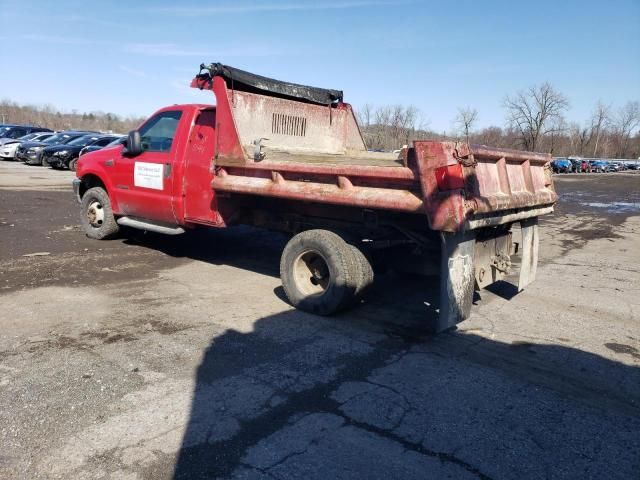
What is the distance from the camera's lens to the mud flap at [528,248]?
5.82m

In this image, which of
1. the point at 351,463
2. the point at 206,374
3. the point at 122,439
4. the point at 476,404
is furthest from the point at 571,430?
the point at 122,439

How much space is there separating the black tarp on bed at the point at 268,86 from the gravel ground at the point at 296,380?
2.47m

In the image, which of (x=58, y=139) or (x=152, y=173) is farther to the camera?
(x=58, y=139)

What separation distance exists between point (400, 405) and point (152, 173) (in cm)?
496

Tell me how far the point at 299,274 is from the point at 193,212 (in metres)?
1.85

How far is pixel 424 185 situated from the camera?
429cm

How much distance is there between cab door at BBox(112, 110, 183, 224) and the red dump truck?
0.02m

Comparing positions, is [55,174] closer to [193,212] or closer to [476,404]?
[193,212]

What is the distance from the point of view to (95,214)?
8.50 meters

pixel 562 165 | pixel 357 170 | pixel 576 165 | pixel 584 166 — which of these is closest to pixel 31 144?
pixel 357 170

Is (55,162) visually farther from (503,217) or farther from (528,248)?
(503,217)

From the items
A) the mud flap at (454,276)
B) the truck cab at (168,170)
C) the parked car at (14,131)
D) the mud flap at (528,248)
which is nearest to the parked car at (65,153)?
the parked car at (14,131)

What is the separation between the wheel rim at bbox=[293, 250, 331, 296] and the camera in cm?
552

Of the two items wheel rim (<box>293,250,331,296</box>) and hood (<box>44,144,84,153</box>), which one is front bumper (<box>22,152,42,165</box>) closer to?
hood (<box>44,144,84,153</box>)
